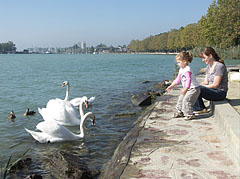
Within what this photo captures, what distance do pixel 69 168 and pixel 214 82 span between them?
153 inches

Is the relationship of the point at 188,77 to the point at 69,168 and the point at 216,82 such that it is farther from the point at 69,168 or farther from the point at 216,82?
the point at 69,168

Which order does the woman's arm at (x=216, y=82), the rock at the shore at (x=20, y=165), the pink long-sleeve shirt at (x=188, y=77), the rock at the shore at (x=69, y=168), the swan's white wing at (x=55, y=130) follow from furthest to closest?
the swan's white wing at (x=55, y=130) → the woman's arm at (x=216, y=82) → the pink long-sleeve shirt at (x=188, y=77) → the rock at the shore at (x=20, y=165) → the rock at the shore at (x=69, y=168)

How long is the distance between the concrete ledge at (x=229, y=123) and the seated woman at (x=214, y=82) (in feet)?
0.77

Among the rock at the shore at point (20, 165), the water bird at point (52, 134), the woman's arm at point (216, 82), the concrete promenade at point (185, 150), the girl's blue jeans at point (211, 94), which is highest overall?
the woman's arm at point (216, 82)

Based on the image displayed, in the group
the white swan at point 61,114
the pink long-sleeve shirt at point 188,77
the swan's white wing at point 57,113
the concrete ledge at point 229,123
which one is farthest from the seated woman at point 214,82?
the swan's white wing at point 57,113

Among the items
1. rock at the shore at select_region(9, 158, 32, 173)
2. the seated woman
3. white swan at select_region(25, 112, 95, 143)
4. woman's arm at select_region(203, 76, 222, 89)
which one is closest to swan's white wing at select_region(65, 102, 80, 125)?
white swan at select_region(25, 112, 95, 143)

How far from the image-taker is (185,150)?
438 centimetres

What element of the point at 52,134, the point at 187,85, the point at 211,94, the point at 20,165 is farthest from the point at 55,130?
the point at 211,94

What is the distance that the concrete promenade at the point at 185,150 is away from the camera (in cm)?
367

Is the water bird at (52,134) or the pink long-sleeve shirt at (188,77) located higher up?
the pink long-sleeve shirt at (188,77)

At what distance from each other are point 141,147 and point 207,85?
9.06 feet

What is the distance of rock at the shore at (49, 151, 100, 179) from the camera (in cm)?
449

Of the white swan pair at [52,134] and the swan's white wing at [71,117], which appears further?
the swan's white wing at [71,117]

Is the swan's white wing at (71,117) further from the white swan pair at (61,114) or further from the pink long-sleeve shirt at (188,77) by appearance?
the pink long-sleeve shirt at (188,77)
